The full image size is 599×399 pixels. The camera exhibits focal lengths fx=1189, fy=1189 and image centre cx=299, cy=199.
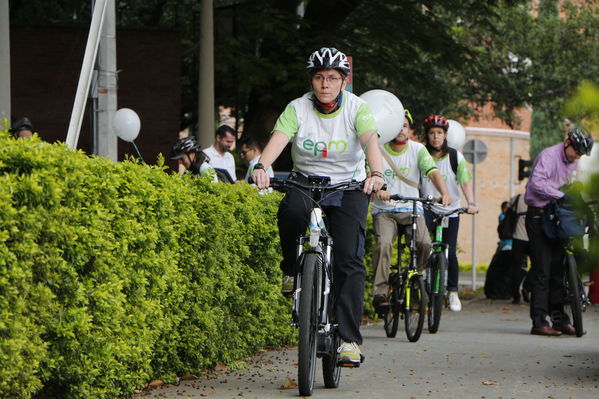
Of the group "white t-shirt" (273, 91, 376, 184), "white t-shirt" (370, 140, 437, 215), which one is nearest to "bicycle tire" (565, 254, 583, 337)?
"white t-shirt" (370, 140, 437, 215)

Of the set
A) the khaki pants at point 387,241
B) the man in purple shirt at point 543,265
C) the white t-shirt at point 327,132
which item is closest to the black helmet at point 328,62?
the white t-shirt at point 327,132

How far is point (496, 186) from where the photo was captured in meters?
56.5

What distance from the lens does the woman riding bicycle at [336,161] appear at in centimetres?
690

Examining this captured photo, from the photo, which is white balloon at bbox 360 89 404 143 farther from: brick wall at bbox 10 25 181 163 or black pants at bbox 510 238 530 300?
brick wall at bbox 10 25 181 163

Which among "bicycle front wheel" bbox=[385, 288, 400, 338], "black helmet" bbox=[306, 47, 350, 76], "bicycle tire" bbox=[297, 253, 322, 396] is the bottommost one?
"bicycle front wheel" bbox=[385, 288, 400, 338]

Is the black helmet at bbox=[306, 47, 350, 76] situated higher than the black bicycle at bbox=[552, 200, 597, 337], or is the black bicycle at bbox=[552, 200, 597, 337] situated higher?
the black helmet at bbox=[306, 47, 350, 76]

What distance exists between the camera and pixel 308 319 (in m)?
6.36

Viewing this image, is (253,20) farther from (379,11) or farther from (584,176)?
(584,176)

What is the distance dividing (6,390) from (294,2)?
48.0 ft

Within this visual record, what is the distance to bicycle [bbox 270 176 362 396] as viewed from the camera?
6.38 metres

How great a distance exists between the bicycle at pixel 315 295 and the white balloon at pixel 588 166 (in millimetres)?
2387

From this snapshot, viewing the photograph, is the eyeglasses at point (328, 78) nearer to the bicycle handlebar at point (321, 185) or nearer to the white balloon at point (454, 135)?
the bicycle handlebar at point (321, 185)

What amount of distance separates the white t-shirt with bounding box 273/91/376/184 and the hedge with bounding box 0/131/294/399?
689 mm

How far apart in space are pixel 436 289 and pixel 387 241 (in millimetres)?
651
